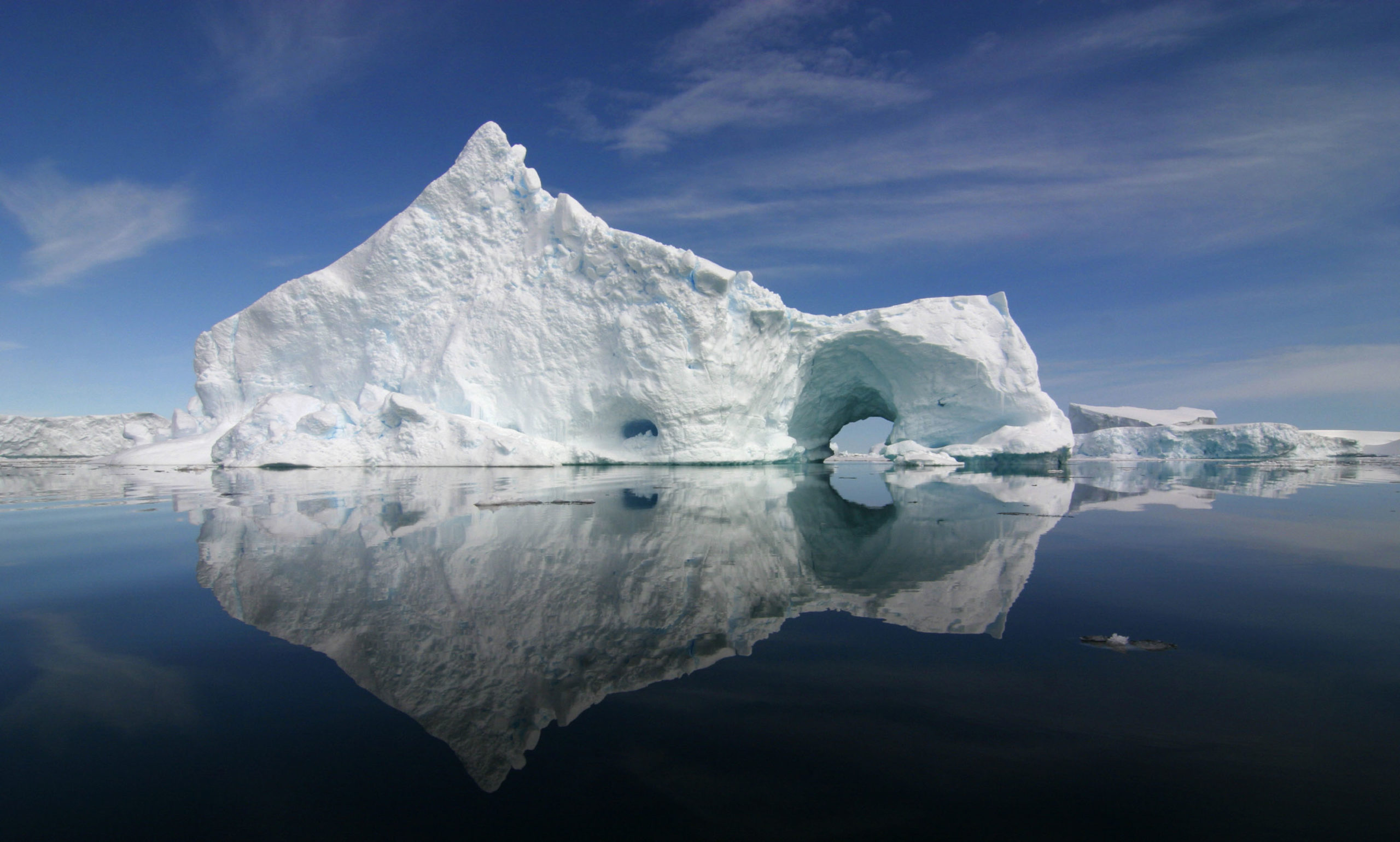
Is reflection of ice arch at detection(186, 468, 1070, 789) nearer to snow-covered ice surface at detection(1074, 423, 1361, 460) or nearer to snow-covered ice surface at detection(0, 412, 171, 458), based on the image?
snow-covered ice surface at detection(1074, 423, 1361, 460)

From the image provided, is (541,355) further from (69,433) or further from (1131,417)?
(69,433)

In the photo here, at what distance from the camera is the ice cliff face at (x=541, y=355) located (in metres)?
16.6

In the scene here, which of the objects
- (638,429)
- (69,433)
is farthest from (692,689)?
(69,433)

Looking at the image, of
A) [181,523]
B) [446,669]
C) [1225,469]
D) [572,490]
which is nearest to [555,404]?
[572,490]

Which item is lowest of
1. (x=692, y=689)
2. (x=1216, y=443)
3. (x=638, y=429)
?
(x=692, y=689)

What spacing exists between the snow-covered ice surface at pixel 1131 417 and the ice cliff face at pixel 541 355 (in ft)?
58.1

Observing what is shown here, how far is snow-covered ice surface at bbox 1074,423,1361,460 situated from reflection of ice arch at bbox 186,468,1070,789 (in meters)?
32.1

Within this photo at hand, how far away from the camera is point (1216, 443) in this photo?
3064 centimetres

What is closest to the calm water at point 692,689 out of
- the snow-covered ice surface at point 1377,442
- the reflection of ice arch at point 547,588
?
the reflection of ice arch at point 547,588

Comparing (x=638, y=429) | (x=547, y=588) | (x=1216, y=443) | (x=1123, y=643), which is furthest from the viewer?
(x=1216, y=443)

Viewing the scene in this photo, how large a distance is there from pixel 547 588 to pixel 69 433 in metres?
49.6

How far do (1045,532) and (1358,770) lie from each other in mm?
4226

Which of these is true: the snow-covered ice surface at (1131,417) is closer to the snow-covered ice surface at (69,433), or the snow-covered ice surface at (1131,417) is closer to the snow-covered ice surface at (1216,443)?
the snow-covered ice surface at (1216,443)

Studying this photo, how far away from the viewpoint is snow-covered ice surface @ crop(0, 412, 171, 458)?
1375 inches
